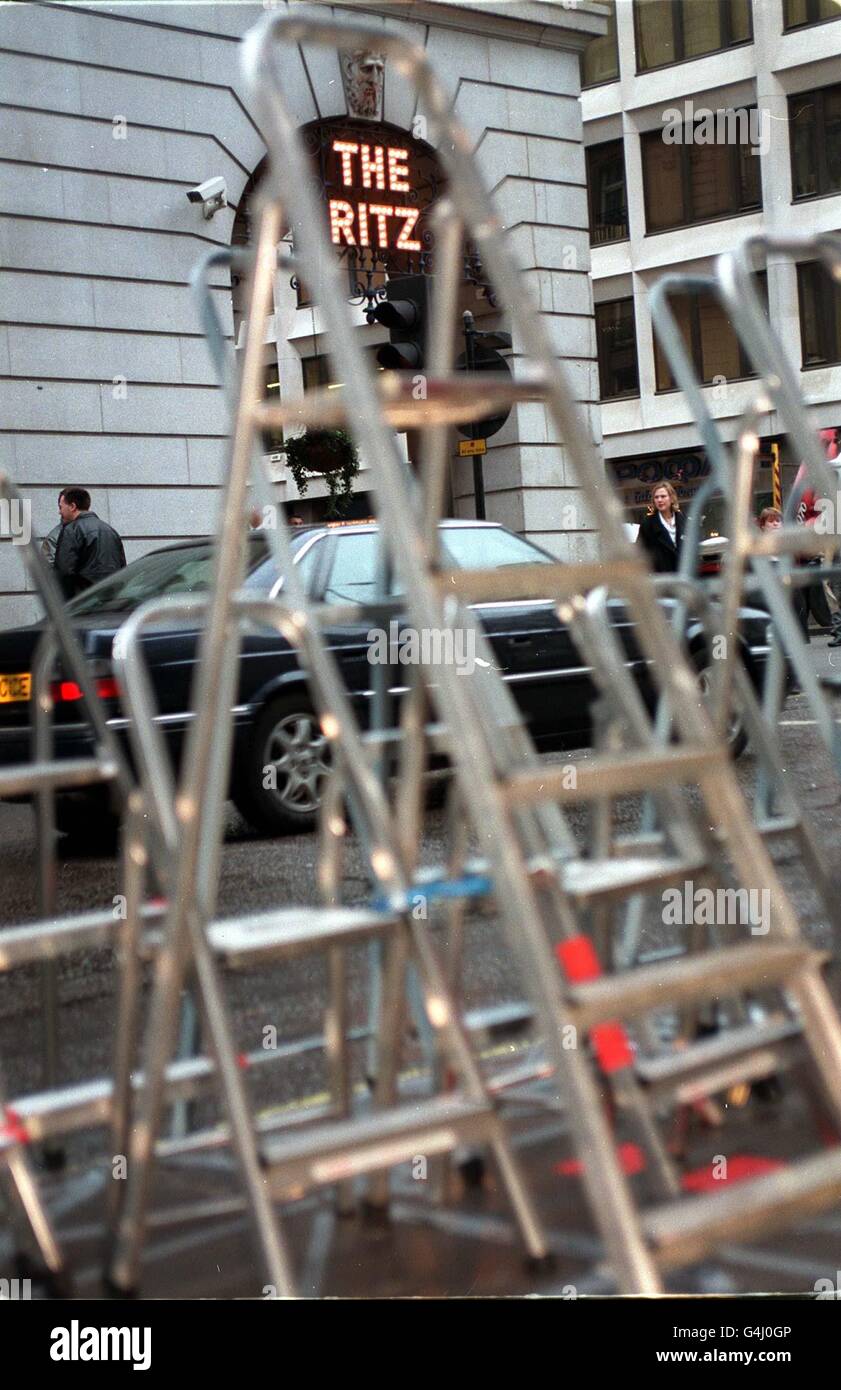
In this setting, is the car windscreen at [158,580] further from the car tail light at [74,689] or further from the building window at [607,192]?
the building window at [607,192]

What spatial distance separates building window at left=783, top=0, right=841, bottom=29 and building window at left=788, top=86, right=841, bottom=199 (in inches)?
24.6

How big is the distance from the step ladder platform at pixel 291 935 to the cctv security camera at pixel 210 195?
414 inches

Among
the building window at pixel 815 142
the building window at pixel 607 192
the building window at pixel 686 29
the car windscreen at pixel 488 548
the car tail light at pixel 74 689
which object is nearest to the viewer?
the car tail light at pixel 74 689

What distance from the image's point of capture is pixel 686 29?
1580 centimetres

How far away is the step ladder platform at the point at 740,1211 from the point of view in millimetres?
2105

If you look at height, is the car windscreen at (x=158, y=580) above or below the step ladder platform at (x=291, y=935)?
above

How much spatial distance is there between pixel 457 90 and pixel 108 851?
24.9 feet

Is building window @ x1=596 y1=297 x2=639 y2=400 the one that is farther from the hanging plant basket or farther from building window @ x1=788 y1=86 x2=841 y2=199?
the hanging plant basket

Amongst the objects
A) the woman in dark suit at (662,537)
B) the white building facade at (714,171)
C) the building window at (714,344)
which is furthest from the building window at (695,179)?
the woman in dark suit at (662,537)

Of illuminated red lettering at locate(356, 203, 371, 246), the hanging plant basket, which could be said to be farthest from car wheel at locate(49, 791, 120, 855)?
the hanging plant basket

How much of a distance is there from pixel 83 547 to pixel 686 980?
27.3 ft

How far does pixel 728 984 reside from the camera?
2.37 m

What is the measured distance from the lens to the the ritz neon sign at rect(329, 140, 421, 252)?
1184cm
